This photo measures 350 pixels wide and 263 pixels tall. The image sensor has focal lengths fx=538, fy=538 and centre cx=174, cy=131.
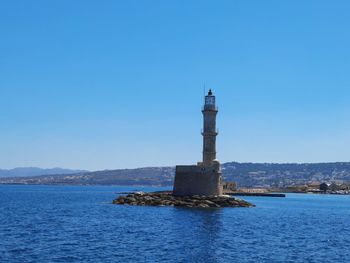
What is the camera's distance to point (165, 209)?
53188 mm

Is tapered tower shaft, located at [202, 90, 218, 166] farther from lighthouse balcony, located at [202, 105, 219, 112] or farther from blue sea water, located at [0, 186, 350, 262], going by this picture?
blue sea water, located at [0, 186, 350, 262]

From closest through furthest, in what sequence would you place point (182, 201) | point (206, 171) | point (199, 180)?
point (182, 201) → point (206, 171) → point (199, 180)

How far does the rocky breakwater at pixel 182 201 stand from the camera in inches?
2172

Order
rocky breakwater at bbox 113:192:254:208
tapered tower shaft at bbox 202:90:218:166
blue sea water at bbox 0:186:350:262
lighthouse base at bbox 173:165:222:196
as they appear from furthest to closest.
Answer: tapered tower shaft at bbox 202:90:218:166 < lighthouse base at bbox 173:165:222:196 < rocky breakwater at bbox 113:192:254:208 < blue sea water at bbox 0:186:350:262

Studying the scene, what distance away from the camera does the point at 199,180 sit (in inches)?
2238

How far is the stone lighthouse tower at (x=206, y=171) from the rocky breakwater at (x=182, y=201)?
922 millimetres

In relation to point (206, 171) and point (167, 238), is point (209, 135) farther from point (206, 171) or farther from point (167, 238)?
point (167, 238)

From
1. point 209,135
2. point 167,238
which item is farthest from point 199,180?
point 167,238

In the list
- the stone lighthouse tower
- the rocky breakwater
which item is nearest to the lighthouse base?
the stone lighthouse tower

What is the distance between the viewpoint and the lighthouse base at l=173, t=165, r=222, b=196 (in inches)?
2224

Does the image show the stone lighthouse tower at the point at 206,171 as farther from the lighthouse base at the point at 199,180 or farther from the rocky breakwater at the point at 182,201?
the rocky breakwater at the point at 182,201

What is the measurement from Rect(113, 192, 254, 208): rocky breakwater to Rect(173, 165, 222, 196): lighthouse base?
767 millimetres

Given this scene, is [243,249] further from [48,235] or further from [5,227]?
[5,227]

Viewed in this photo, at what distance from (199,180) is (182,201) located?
9.48 ft
